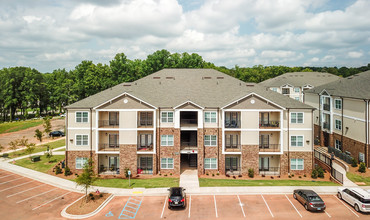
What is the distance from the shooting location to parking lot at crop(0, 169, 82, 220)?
2058 centimetres

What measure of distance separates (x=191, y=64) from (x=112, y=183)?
48521 mm

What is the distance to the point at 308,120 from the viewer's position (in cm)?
3095

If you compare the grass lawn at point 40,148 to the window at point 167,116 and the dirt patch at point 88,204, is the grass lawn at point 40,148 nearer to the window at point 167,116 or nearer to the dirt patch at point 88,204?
the dirt patch at point 88,204

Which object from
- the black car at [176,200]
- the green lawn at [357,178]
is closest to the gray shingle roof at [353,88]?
the green lawn at [357,178]

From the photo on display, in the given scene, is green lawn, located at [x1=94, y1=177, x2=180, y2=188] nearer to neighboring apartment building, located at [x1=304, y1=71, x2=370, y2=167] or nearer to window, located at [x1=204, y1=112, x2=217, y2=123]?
window, located at [x1=204, y1=112, x2=217, y2=123]

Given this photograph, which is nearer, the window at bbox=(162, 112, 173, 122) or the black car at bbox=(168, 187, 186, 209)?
the black car at bbox=(168, 187, 186, 209)

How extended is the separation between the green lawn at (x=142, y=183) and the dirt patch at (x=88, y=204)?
2.86m

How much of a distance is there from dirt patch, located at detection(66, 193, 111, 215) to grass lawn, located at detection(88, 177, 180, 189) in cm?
287

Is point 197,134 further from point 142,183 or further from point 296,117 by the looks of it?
point 296,117

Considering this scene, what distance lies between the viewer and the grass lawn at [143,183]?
2656cm

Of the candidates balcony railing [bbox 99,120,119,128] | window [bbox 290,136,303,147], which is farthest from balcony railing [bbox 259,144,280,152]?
balcony railing [bbox 99,120,119,128]

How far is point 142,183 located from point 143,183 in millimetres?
122

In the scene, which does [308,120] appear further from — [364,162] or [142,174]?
[142,174]

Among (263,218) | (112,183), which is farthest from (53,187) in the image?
(263,218)
